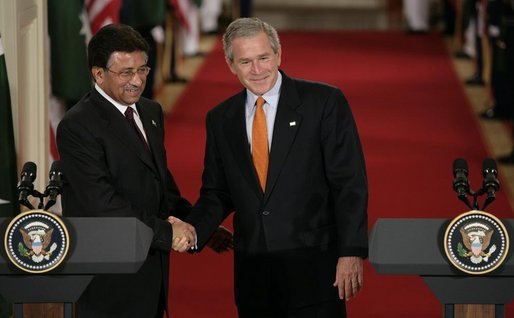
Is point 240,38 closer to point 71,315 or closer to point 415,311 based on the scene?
point 71,315

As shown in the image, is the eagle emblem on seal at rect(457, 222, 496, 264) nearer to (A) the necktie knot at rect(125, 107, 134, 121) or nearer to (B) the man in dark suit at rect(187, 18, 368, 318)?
(B) the man in dark suit at rect(187, 18, 368, 318)

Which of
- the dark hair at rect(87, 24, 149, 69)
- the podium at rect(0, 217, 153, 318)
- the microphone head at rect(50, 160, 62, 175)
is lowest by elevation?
the podium at rect(0, 217, 153, 318)

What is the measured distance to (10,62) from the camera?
627cm

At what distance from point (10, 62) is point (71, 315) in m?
2.46

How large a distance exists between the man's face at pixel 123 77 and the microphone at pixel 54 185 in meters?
0.37

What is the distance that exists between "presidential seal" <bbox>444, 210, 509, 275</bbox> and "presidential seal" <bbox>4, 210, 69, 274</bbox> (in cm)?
124

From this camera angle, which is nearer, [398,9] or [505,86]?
[505,86]

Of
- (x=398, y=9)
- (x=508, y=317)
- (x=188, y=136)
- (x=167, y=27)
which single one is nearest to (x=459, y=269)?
(x=508, y=317)

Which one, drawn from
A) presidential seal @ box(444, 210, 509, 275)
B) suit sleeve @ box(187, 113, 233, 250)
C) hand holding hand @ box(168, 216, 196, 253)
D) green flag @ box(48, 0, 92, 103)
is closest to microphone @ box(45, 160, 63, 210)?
hand holding hand @ box(168, 216, 196, 253)

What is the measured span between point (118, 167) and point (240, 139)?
471mm

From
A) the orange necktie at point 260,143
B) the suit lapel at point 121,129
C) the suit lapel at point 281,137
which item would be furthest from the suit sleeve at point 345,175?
the suit lapel at point 121,129

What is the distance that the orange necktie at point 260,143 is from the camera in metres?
4.63

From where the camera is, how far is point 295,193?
4598 millimetres

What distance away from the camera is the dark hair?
4492 millimetres
